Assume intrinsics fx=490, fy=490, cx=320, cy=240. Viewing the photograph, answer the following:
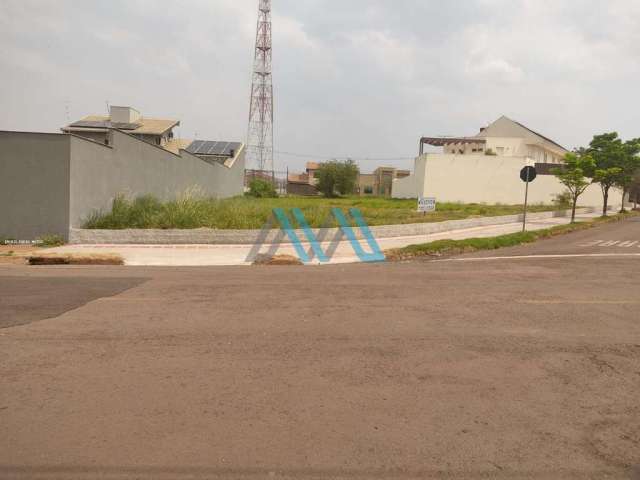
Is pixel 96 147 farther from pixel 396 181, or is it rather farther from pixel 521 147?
pixel 521 147

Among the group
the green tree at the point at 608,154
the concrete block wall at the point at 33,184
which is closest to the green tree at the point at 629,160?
the green tree at the point at 608,154

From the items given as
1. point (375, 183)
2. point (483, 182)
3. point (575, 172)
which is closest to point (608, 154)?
point (575, 172)

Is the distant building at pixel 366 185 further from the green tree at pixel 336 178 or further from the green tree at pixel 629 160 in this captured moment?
the green tree at pixel 629 160

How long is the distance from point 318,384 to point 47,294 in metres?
5.64

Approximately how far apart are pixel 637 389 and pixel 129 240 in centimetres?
1386

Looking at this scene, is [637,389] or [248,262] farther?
[248,262]

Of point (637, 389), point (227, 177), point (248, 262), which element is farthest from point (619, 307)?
point (227, 177)

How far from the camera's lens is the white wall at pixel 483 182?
39281 millimetres

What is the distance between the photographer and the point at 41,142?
582 inches

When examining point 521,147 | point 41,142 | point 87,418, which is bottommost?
point 87,418

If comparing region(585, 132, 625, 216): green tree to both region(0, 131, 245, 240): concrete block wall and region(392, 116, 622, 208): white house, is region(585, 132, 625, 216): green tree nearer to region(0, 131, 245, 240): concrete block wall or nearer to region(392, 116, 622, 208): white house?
region(392, 116, 622, 208): white house

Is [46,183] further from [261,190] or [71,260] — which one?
[261,190]

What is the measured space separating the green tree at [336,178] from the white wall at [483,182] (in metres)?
19.8

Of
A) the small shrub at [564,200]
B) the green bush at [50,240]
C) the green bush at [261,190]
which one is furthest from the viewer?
the green bush at [261,190]
